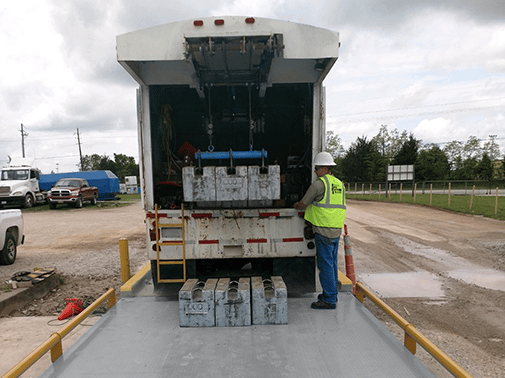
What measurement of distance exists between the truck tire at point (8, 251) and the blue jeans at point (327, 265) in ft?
23.8

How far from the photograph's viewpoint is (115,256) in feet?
30.2

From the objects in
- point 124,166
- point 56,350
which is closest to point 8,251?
point 56,350

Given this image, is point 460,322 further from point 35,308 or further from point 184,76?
point 35,308

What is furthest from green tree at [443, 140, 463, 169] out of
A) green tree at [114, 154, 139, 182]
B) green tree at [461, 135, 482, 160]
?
green tree at [114, 154, 139, 182]

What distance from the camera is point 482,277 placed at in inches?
279

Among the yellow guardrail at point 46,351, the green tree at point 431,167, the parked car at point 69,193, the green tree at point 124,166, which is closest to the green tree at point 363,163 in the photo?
the green tree at point 431,167

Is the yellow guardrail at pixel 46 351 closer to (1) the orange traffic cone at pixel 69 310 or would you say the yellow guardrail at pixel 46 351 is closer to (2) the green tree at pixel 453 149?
(1) the orange traffic cone at pixel 69 310

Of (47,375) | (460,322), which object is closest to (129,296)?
(47,375)

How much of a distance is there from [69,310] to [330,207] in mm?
4071

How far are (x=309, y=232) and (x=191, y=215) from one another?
1.47 m

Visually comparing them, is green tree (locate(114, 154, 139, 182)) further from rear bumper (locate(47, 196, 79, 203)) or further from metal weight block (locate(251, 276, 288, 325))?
metal weight block (locate(251, 276, 288, 325))

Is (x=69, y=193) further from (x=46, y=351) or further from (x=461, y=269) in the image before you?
(x=46, y=351)

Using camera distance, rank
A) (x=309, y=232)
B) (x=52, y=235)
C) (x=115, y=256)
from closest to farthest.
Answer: (x=309, y=232) < (x=115, y=256) < (x=52, y=235)

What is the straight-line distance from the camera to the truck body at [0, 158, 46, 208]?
21.9 metres
